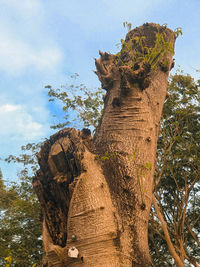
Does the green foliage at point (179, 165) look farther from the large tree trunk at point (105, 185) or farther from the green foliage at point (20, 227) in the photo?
the large tree trunk at point (105, 185)

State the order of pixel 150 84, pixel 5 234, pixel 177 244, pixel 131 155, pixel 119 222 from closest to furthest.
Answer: pixel 119 222 → pixel 131 155 → pixel 150 84 → pixel 5 234 → pixel 177 244

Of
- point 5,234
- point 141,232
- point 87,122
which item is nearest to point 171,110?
point 87,122

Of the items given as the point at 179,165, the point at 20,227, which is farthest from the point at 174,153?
the point at 20,227

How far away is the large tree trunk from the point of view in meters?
1.75

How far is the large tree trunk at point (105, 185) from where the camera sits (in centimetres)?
175

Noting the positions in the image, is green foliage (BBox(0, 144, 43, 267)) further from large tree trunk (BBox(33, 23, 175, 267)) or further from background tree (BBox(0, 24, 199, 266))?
large tree trunk (BBox(33, 23, 175, 267))

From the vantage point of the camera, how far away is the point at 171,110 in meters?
10.1

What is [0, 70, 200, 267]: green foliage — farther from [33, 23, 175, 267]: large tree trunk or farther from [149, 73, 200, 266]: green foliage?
[33, 23, 175, 267]: large tree trunk

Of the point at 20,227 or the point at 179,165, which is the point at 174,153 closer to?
the point at 179,165

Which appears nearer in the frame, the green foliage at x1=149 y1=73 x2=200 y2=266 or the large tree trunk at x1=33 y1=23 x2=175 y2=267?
the large tree trunk at x1=33 y1=23 x2=175 y2=267

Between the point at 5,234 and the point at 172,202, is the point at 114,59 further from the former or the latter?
the point at 172,202

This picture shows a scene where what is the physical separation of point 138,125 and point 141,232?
0.94 meters

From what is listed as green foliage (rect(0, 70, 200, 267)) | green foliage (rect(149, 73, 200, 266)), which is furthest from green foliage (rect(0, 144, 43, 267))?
green foliage (rect(149, 73, 200, 266))

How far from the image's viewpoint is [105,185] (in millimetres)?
1998
